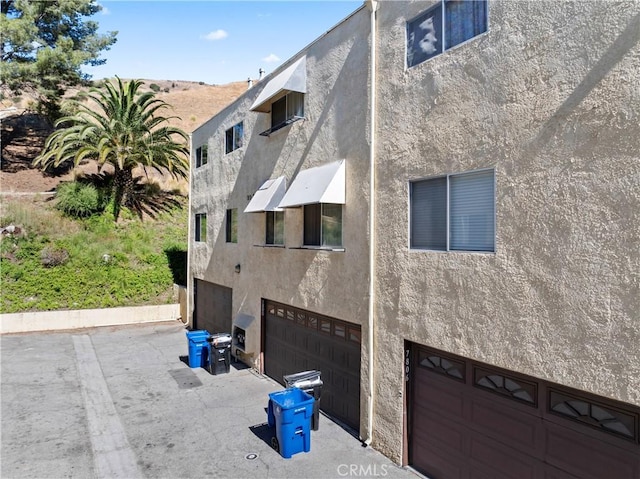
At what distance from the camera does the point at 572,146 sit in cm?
486

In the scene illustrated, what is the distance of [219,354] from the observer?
12.4 m

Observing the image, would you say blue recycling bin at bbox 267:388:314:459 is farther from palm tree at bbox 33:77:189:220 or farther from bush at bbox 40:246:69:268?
palm tree at bbox 33:77:189:220

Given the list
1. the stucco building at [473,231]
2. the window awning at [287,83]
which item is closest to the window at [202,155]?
the window awning at [287,83]

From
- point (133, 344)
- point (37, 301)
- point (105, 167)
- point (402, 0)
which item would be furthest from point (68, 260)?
point (402, 0)

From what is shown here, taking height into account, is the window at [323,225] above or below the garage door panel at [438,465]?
above

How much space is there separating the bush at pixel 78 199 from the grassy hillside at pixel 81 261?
0.53 metres

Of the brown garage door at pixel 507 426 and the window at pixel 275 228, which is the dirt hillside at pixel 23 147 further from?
the brown garage door at pixel 507 426

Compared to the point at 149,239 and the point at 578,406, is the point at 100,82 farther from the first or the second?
the point at 578,406

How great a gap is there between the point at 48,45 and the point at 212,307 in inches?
873

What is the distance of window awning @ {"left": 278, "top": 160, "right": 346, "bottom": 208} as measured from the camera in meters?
8.45

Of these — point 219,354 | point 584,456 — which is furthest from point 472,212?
point 219,354

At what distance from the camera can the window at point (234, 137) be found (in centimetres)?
1390

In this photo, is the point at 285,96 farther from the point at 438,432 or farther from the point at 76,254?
the point at 76,254

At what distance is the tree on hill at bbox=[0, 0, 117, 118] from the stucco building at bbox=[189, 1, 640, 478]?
71.8 ft
